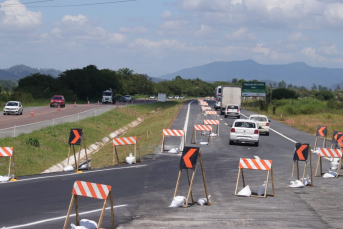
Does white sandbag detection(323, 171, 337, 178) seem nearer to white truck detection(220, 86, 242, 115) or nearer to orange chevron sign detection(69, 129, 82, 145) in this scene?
orange chevron sign detection(69, 129, 82, 145)

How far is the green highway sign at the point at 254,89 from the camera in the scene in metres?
88.8

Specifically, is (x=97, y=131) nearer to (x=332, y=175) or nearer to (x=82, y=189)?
(x=332, y=175)

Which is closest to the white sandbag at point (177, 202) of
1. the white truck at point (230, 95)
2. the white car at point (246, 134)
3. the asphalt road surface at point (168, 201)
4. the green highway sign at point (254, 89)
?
the asphalt road surface at point (168, 201)

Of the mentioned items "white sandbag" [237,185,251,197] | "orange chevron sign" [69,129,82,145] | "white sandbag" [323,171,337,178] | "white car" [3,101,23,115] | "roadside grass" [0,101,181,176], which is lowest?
"roadside grass" [0,101,181,176]

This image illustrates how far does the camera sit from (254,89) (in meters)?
89.2

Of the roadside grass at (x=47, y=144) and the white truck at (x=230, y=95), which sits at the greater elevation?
the white truck at (x=230, y=95)

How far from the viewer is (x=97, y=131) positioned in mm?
43438

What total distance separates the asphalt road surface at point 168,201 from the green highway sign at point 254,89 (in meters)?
68.2

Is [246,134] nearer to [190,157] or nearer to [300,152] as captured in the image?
[300,152]

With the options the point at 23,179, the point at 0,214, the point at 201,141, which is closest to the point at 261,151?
the point at 201,141

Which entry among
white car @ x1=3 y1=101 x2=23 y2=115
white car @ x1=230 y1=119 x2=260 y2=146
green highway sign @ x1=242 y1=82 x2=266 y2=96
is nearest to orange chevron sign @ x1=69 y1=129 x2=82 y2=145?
white car @ x1=230 y1=119 x2=260 y2=146

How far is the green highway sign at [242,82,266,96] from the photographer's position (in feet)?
291

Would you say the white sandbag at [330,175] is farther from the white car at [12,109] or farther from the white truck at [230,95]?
the white truck at [230,95]

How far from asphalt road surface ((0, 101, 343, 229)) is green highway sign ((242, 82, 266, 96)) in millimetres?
68238
